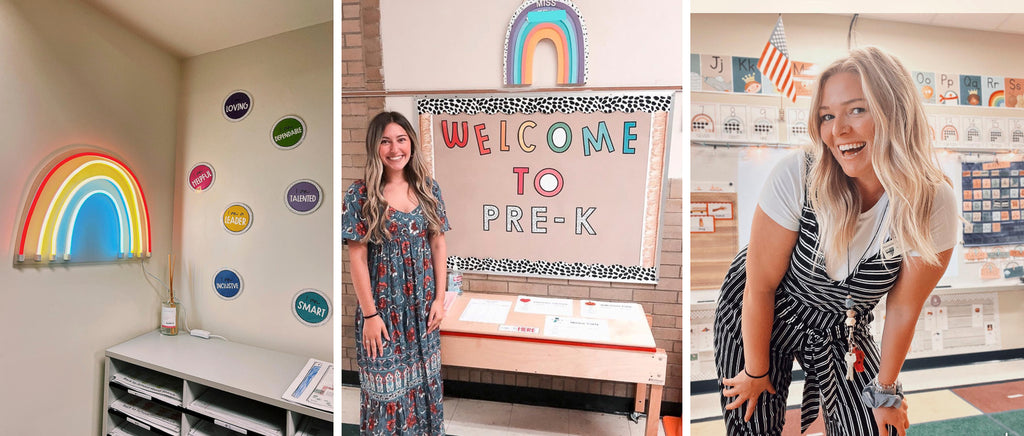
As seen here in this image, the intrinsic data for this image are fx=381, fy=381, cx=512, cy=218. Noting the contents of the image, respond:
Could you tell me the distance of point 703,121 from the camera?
1007mm

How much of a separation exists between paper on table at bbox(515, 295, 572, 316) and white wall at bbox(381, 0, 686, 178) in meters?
0.48

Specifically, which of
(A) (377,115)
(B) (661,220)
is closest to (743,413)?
(B) (661,220)

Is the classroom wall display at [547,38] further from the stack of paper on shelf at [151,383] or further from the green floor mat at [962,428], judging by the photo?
the stack of paper on shelf at [151,383]

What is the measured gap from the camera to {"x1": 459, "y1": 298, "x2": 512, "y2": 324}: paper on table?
3.66 feet

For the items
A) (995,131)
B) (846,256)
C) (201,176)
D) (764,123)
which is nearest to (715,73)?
(764,123)

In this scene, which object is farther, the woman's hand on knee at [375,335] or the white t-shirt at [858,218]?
A: the woman's hand on knee at [375,335]

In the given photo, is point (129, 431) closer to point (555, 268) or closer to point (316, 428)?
point (316, 428)

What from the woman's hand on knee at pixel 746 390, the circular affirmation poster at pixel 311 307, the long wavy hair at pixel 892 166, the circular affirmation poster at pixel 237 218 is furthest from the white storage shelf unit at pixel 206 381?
the long wavy hair at pixel 892 166

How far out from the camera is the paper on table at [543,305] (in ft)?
3.67

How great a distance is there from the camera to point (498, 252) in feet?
3.72

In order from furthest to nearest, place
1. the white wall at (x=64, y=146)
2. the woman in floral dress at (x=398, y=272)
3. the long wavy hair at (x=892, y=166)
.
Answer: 1. the white wall at (x=64, y=146)
2. the woman in floral dress at (x=398, y=272)
3. the long wavy hair at (x=892, y=166)

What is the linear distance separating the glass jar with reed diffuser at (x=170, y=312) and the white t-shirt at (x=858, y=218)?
201 cm

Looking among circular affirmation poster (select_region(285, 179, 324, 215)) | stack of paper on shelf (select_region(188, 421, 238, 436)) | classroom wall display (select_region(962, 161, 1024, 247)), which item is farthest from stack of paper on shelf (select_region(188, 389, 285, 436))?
classroom wall display (select_region(962, 161, 1024, 247))

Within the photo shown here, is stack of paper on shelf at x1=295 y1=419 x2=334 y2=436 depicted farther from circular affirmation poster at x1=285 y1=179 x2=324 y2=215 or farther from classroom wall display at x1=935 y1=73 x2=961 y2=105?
classroom wall display at x1=935 y1=73 x2=961 y2=105
